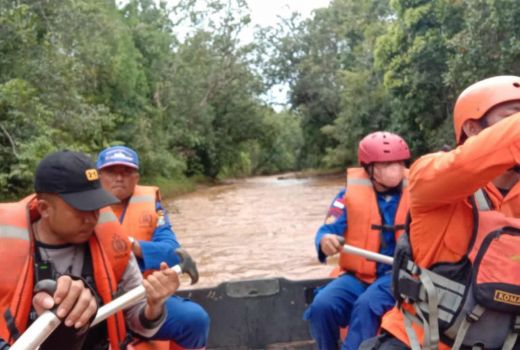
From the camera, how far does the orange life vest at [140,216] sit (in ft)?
11.4

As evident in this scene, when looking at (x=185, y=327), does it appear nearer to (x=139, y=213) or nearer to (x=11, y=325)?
(x=139, y=213)

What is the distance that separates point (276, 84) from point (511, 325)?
1274 inches

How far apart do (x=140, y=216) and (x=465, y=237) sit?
210 cm

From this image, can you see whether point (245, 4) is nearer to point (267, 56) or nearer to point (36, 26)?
point (267, 56)

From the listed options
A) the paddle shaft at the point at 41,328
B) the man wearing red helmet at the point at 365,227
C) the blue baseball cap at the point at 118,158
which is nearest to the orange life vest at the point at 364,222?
the man wearing red helmet at the point at 365,227

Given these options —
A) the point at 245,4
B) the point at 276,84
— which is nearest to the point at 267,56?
the point at 276,84

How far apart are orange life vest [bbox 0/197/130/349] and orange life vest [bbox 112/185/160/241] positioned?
3.50 feet

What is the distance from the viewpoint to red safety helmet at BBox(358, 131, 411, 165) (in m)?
3.24

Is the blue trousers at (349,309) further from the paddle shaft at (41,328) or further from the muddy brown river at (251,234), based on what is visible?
the paddle shaft at (41,328)

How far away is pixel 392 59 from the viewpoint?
1789cm

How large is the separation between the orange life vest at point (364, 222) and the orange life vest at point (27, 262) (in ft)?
4.34

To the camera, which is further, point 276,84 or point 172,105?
point 276,84

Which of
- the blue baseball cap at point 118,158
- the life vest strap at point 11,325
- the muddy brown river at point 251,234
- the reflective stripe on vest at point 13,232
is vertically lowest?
the muddy brown river at point 251,234

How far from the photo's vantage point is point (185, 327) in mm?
2988
